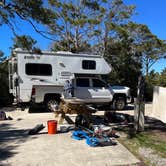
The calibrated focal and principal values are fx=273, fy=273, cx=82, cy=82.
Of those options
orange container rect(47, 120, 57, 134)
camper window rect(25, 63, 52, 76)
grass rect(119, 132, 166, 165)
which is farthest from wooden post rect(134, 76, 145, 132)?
camper window rect(25, 63, 52, 76)

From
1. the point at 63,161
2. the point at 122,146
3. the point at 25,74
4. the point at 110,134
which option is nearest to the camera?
the point at 63,161

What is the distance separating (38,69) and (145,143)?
7283mm

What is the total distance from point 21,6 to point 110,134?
5.23 meters

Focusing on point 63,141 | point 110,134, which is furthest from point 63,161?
point 110,134

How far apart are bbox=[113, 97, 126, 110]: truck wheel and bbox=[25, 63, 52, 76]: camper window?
368 centimetres

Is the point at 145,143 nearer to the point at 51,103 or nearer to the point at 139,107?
the point at 139,107

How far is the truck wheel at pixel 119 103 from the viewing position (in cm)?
1415

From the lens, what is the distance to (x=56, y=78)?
13.4 meters

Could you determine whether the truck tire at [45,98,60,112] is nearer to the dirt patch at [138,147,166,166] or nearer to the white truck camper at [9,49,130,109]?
the white truck camper at [9,49,130,109]

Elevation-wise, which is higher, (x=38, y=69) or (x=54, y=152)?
(x=38, y=69)

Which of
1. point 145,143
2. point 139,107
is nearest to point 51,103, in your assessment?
point 139,107

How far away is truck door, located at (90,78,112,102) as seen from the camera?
44.3 ft

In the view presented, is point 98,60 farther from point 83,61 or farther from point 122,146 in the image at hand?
point 122,146

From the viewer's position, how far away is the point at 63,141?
7.40 metres
